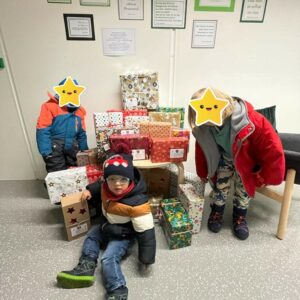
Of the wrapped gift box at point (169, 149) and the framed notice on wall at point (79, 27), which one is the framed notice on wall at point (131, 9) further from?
the wrapped gift box at point (169, 149)

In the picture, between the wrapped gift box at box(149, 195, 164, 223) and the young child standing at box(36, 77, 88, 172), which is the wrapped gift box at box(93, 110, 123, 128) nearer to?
the young child standing at box(36, 77, 88, 172)

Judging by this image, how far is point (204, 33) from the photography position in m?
1.54

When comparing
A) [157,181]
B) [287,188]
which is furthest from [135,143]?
[287,188]

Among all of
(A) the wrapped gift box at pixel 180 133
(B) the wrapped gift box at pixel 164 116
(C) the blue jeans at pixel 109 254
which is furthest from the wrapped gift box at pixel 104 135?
(C) the blue jeans at pixel 109 254

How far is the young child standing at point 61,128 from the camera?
1.40 m

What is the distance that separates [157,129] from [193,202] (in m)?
0.47

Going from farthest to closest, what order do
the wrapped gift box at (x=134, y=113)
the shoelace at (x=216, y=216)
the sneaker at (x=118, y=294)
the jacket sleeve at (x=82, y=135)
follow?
the jacket sleeve at (x=82, y=135) < the wrapped gift box at (x=134, y=113) < the shoelace at (x=216, y=216) < the sneaker at (x=118, y=294)

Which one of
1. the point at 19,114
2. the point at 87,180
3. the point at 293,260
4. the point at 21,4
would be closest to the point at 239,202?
the point at 293,260

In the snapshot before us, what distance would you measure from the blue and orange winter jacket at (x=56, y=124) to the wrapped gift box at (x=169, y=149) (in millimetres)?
633

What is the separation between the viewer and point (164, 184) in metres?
1.54

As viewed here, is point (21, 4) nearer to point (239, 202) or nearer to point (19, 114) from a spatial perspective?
point (19, 114)

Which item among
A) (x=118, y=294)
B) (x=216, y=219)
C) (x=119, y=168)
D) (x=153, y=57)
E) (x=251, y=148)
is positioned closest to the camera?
(x=118, y=294)

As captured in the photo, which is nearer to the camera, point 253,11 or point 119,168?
point 119,168

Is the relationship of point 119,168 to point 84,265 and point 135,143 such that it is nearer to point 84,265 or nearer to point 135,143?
point 135,143
